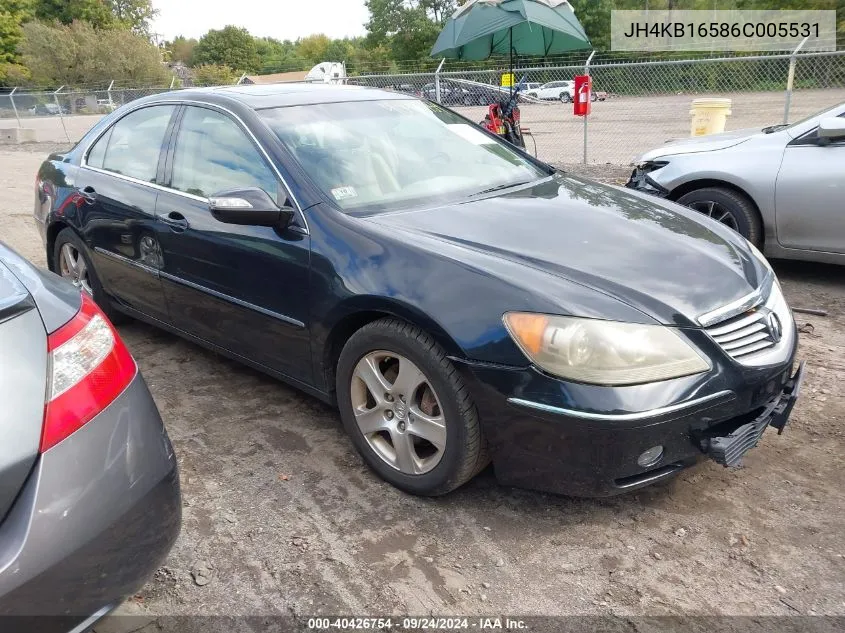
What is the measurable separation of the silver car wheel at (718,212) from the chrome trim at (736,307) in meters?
2.57

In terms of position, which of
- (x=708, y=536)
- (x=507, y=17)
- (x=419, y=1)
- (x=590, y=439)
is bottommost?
(x=708, y=536)

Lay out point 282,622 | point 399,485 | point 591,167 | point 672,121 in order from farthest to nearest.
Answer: point 672,121, point 591,167, point 399,485, point 282,622

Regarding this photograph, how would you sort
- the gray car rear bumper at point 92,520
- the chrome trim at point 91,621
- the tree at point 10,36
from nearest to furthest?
the gray car rear bumper at point 92,520, the chrome trim at point 91,621, the tree at point 10,36

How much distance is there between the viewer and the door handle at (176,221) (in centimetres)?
340

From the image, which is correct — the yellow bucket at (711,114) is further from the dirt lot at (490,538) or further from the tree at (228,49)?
the tree at (228,49)

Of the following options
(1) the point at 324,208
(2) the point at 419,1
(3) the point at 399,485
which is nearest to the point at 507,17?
(1) the point at 324,208

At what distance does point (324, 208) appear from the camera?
2.88 metres

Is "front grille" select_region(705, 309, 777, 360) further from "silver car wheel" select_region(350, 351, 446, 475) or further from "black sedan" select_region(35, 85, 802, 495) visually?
"silver car wheel" select_region(350, 351, 446, 475)

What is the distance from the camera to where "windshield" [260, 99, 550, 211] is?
3.05 meters

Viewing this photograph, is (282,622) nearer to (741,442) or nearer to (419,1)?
(741,442)

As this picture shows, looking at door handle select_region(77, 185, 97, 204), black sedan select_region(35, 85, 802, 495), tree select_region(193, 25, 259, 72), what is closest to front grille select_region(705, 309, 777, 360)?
black sedan select_region(35, 85, 802, 495)

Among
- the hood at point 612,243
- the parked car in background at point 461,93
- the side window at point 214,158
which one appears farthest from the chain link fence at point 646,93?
the hood at point 612,243

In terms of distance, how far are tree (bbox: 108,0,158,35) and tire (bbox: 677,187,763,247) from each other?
235 feet

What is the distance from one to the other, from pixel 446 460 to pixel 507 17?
831 cm
